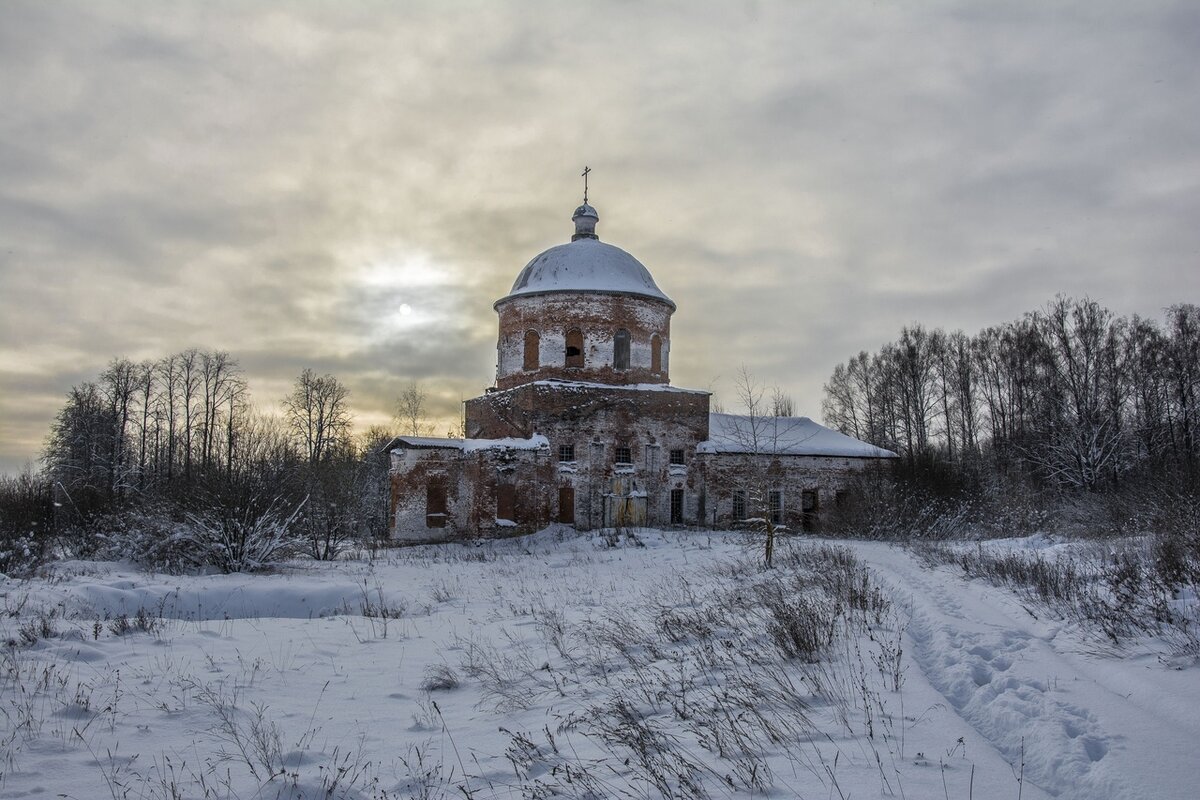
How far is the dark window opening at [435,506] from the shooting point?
25.5 metres

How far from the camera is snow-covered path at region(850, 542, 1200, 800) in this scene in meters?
4.07

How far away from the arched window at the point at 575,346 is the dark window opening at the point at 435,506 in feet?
20.3

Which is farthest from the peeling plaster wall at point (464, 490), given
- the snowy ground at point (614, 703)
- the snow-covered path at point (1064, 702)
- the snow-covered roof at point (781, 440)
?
the snow-covered path at point (1064, 702)

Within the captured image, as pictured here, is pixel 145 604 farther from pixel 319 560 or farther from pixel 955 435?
pixel 955 435

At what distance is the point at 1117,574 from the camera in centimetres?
855

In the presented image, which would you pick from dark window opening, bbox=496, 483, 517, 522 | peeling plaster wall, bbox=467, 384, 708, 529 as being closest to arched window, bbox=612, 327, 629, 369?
peeling plaster wall, bbox=467, 384, 708, 529

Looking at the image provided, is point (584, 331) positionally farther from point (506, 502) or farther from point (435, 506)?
point (435, 506)

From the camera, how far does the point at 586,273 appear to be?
1120 inches

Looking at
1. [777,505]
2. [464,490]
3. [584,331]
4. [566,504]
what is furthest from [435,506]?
[777,505]

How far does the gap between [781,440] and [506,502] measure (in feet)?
37.0

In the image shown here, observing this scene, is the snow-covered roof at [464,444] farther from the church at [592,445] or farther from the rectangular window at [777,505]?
the rectangular window at [777,505]

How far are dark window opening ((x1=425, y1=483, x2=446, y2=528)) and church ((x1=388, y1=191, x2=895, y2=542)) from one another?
3cm

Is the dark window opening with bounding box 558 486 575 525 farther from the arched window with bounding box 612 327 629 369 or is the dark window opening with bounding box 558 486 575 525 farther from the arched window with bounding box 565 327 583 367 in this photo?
the arched window with bounding box 612 327 629 369

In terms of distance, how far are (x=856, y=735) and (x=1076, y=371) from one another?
35.3m
